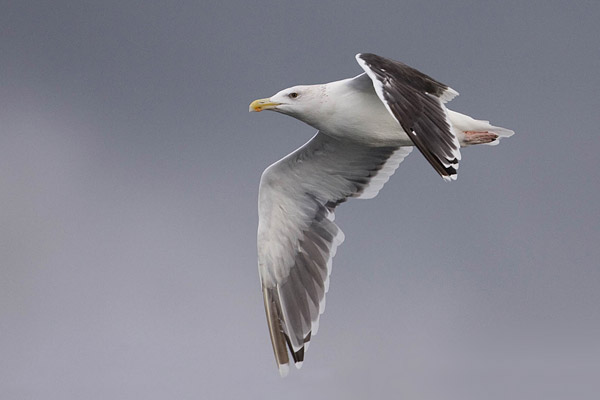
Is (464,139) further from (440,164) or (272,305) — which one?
(272,305)

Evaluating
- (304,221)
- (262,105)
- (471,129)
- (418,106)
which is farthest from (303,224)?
(418,106)

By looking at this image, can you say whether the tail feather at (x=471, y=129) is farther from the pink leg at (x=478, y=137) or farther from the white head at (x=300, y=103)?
the white head at (x=300, y=103)

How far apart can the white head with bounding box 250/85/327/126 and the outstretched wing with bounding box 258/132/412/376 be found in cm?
142

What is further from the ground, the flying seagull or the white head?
the white head

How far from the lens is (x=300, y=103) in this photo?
10570 millimetres


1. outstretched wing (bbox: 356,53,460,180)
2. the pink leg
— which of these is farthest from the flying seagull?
outstretched wing (bbox: 356,53,460,180)

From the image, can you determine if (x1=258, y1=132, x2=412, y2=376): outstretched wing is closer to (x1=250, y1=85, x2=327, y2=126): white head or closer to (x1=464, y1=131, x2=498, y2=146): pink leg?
(x1=464, y1=131, x2=498, y2=146): pink leg

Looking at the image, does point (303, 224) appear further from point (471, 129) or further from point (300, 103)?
point (471, 129)

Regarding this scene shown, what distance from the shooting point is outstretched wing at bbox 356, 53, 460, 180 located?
8.76 metres

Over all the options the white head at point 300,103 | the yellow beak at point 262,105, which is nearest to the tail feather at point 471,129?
the white head at point 300,103

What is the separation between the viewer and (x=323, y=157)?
1213cm

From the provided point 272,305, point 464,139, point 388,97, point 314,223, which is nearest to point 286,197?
point 314,223

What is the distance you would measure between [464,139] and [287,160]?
7.67 ft

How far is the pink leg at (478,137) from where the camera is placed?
11.0 meters
